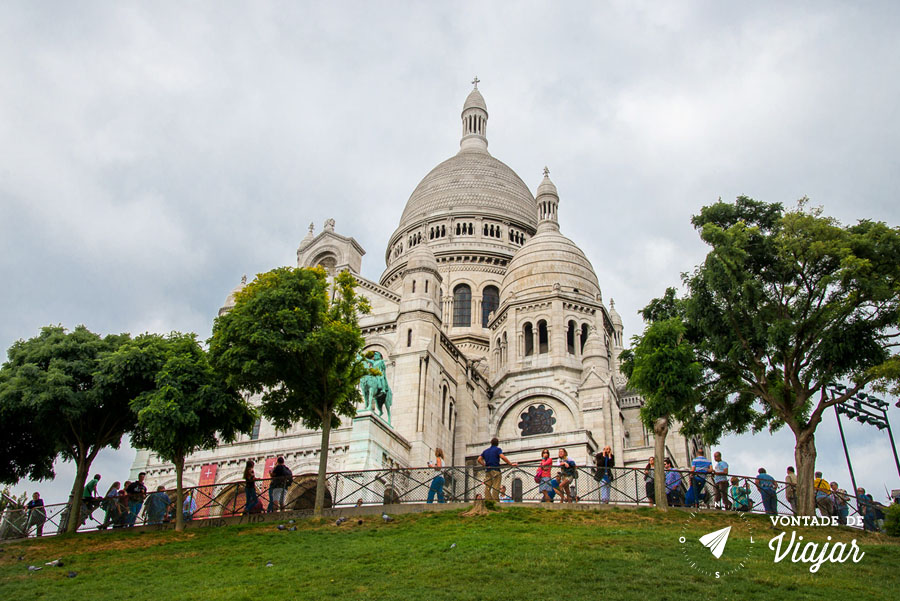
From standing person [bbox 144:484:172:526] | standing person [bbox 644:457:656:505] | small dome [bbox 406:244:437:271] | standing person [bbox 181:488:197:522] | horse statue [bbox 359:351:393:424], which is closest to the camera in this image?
standing person [bbox 644:457:656:505]

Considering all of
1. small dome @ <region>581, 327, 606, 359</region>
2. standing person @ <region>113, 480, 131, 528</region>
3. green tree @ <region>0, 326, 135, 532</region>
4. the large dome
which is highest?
the large dome

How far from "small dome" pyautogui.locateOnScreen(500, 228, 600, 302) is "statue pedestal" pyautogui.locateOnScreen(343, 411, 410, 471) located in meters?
17.1

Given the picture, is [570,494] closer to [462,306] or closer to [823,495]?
[823,495]

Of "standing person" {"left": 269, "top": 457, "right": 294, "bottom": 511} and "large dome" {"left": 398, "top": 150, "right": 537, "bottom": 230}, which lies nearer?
"standing person" {"left": 269, "top": 457, "right": 294, "bottom": 511}

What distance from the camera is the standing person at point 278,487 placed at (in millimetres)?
24844

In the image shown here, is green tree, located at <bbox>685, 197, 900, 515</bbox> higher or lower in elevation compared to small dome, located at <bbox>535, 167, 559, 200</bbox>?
lower

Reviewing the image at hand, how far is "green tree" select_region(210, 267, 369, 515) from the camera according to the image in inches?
976

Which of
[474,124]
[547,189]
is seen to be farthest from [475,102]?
[547,189]

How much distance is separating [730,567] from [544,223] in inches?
1632

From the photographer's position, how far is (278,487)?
25141 mm

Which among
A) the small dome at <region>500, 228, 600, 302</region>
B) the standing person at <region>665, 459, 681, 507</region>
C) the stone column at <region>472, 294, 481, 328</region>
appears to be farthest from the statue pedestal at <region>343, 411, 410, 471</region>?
the stone column at <region>472, 294, 481, 328</region>

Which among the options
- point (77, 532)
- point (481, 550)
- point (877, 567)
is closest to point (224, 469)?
point (77, 532)

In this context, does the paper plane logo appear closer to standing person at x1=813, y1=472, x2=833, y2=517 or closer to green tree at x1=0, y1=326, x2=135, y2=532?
standing person at x1=813, y1=472, x2=833, y2=517

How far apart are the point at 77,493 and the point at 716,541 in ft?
61.8
